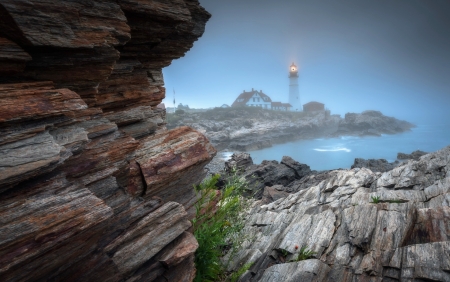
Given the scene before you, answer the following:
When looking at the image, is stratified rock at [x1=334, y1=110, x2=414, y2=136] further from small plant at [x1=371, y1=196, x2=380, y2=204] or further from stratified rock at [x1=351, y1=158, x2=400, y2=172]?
small plant at [x1=371, y1=196, x2=380, y2=204]

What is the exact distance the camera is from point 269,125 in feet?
394

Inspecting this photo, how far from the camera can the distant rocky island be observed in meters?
95.7

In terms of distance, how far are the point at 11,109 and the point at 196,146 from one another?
5580 millimetres

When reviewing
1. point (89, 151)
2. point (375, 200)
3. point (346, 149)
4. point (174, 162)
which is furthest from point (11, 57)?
point (346, 149)

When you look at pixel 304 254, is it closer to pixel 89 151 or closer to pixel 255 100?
pixel 89 151

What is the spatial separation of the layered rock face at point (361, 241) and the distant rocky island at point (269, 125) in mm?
72758

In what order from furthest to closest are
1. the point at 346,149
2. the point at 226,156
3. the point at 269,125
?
the point at 269,125 < the point at 346,149 < the point at 226,156

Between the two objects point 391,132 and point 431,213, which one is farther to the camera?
point 391,132

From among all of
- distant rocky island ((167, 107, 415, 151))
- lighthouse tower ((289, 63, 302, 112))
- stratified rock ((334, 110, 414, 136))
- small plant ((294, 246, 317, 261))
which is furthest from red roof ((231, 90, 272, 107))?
small plant ((294, 246, 317, 261))

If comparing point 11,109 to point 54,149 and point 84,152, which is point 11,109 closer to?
point 54,149

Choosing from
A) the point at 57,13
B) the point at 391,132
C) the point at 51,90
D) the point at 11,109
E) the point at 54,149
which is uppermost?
the point at 57,13

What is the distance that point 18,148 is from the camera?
437cm

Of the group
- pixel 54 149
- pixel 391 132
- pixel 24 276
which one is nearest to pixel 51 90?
pixel 54 149

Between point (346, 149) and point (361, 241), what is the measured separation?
115 m
